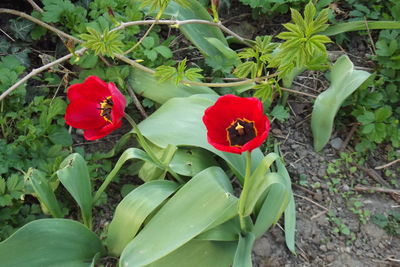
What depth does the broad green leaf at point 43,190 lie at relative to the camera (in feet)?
4.77

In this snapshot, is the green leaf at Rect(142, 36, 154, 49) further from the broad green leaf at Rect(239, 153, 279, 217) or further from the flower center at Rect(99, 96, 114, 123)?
the broad green leaf at Rect(239, 153, 279, 217)

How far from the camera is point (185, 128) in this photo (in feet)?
5.36

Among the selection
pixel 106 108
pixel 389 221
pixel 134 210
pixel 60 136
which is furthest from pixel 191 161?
pixel 389 221

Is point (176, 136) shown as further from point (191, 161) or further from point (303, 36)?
point (303, 36)

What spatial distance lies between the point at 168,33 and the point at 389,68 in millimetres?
948

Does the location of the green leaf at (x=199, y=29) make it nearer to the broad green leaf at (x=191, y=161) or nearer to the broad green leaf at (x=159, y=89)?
the broad green leaf at (x=159, y=89)

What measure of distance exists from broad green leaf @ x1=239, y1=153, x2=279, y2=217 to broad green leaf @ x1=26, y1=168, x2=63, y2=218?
0.60m

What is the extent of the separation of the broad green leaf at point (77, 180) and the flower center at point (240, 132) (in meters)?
0.53

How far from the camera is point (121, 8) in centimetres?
201

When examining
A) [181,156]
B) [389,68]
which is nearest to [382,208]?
[389,68]

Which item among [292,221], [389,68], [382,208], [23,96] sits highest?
[23,96]

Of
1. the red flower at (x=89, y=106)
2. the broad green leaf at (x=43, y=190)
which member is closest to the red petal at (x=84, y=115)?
the red flower at (x=89, y=106)

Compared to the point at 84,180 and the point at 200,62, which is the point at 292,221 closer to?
the point at 84,180

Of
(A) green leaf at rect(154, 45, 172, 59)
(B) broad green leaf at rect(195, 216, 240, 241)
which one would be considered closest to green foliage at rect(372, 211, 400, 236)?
(B) broad green leaf at rect(195, 216, 240, 241)
